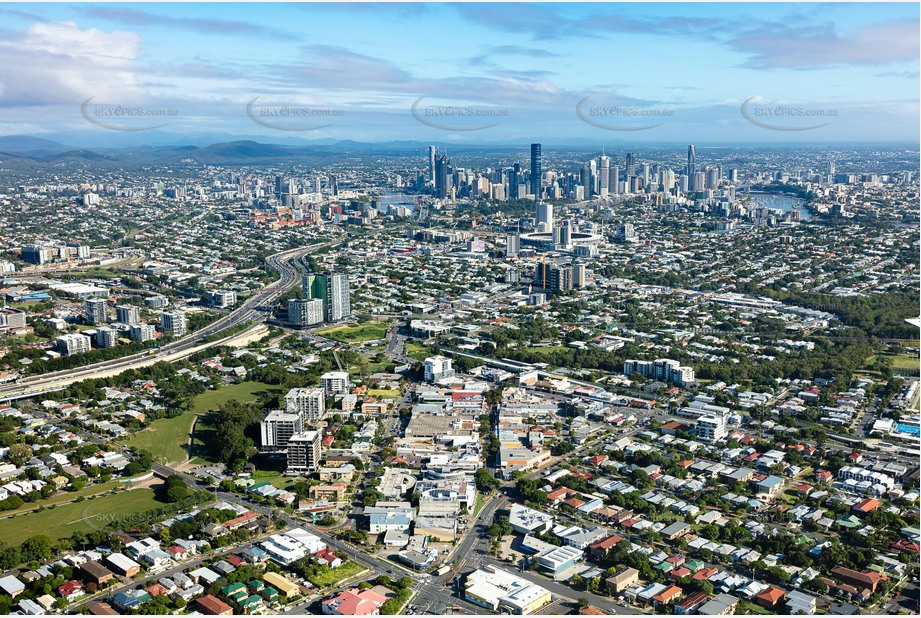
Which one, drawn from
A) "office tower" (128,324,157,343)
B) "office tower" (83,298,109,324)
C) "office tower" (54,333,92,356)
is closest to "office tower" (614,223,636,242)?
"office tower" (128,324,157,343)

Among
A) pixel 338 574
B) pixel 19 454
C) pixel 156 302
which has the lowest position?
pixel 338 574

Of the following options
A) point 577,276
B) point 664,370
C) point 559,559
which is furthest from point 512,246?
point 559,559

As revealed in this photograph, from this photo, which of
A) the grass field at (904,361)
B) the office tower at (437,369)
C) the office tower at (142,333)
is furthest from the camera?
the office tower at (142,333)

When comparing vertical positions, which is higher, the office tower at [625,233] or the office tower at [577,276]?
the office tower at [625,233]

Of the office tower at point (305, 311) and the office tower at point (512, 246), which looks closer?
the office tower at point (305, 311)

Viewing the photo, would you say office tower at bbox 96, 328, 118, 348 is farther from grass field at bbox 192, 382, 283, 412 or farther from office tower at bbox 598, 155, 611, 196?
office tower at bbox 598, 155, 611, 196

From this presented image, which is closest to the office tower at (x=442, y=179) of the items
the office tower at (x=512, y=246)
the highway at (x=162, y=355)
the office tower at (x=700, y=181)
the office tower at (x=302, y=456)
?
the office tower at (x=700, y=181)

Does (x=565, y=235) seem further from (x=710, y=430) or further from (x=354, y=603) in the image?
(x=354, y=603)

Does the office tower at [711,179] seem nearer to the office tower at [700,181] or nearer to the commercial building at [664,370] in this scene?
the office tower at [700,181]
